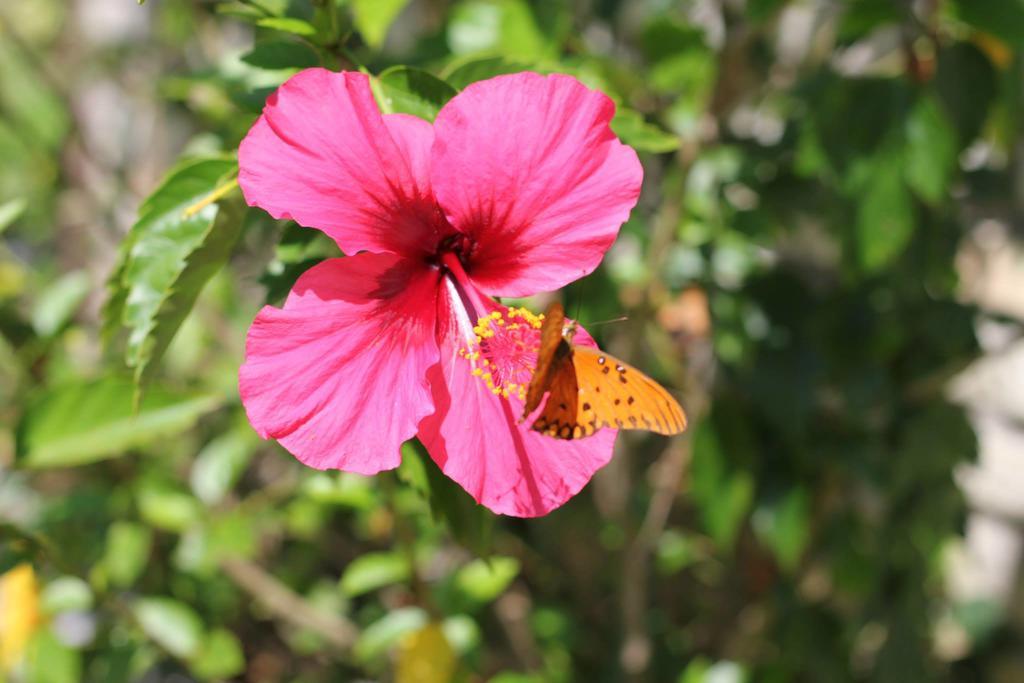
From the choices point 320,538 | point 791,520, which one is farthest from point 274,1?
point 320,538

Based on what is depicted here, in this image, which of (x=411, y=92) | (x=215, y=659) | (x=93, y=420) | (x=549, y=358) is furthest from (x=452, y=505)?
(x=215, y=659)

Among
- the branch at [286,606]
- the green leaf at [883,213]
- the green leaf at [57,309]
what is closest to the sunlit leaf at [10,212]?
the green leaf at [57,309]

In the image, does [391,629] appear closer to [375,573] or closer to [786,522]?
[375,573]

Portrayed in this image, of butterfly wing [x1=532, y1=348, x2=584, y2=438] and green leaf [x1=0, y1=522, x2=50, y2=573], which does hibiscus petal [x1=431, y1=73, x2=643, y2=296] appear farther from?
green leaf [x1=0, y1=522, x2=50, y2=573]

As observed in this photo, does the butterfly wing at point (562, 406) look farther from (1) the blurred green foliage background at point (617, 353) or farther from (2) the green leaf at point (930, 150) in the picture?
(2) the green leaf at point (930, 150)

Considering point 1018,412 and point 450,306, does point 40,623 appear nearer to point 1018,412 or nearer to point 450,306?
point 450,306

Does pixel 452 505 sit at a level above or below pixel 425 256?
below
